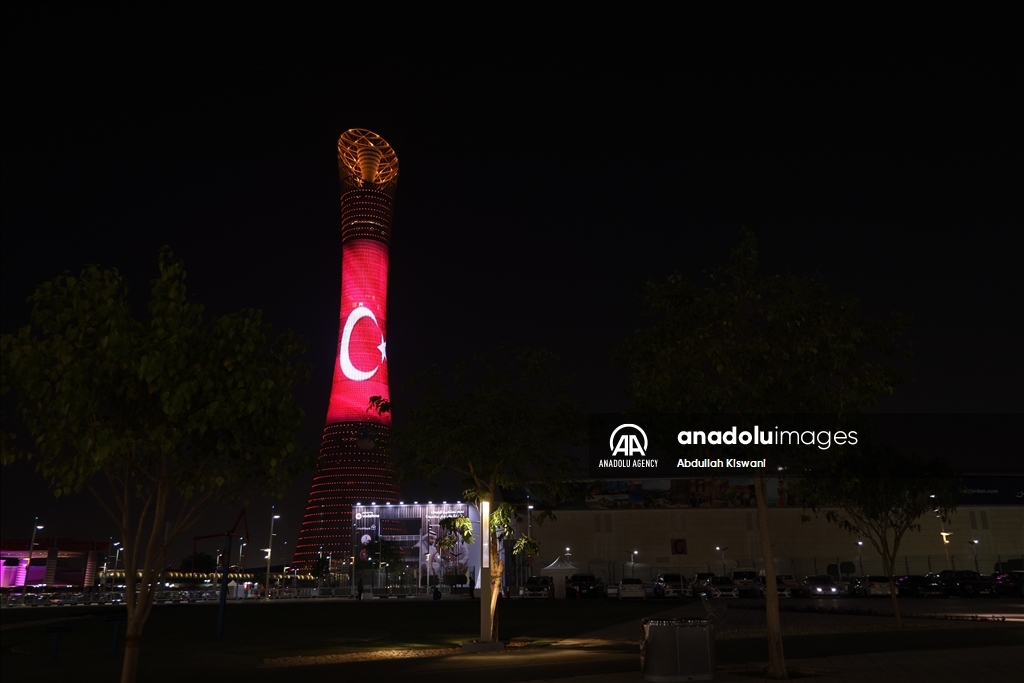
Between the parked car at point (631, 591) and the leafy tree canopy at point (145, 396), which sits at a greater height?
the leafy tree canopy at point (145, 396)

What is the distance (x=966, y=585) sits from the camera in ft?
151

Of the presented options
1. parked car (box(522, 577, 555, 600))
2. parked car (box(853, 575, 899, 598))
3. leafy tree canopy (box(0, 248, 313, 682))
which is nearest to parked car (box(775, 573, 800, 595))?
parked car (box(853, 575, 899, 598))

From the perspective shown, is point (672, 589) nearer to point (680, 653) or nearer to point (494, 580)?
point (494, 580)

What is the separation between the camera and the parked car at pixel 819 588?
5034 centimetres

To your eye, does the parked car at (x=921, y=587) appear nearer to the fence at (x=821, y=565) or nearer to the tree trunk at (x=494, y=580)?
the fence at (x=821, y=565)

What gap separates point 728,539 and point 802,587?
55.2 feet

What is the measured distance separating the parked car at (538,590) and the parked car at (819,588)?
15348mm

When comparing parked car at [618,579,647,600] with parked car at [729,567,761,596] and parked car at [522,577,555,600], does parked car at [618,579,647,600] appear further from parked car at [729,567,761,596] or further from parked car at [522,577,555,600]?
parked car at [729,567,761,596]

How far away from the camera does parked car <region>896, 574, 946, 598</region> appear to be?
4608 cm

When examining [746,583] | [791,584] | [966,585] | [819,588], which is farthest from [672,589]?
[966,585]

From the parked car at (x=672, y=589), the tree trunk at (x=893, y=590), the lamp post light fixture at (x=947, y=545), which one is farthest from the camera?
the lamp post light fixture at (x=947, y=545)

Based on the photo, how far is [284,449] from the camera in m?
10.1

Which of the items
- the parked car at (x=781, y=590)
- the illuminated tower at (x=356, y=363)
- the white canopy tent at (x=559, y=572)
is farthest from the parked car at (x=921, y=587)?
the illuminated tower at (x=356, y=363)

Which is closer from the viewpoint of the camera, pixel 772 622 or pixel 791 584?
pixel 772 622
